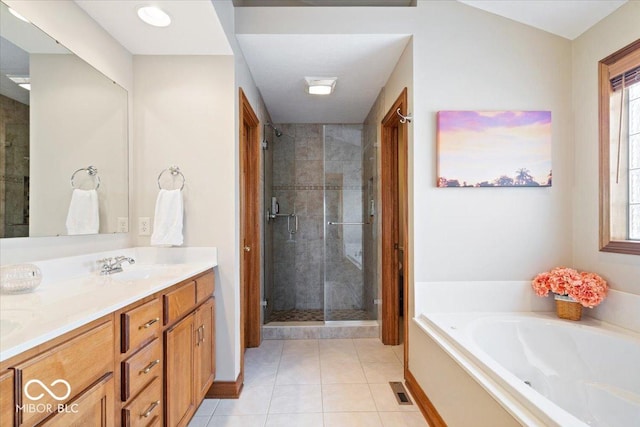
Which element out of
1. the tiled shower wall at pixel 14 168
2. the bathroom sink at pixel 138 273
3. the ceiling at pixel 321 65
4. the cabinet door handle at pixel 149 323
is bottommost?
the cabinet door handle at pixel 149 323

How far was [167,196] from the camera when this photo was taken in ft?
6.55

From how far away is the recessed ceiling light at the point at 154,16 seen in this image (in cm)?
166

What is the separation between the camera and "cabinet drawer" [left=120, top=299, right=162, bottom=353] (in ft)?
3.79

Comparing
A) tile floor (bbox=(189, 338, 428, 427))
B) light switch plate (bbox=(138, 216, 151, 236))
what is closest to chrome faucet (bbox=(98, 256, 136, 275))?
light switch plate (bbox=(138, 216, 151, 236))

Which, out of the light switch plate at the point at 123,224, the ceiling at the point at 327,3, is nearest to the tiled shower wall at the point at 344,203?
the ceiling at the point at 327,3

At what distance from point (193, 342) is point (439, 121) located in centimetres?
197

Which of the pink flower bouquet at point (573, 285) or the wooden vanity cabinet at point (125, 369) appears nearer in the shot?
the wooden vanity cabinet at point (125, 369)

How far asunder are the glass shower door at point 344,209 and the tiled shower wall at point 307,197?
0.01 m

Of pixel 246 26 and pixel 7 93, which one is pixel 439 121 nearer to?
pixel 246 26

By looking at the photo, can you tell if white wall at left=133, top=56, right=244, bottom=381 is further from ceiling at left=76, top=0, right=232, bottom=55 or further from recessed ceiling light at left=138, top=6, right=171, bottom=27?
recessed ceiling light at left=138, top=6, right=171, bottom=27

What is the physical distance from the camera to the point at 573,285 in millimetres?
1881

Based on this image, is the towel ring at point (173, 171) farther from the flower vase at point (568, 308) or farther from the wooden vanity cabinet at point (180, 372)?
the flower vase at point (568, 308)

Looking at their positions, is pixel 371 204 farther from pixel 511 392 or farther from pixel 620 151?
pixel 511 392

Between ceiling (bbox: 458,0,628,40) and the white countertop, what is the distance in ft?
7.91
